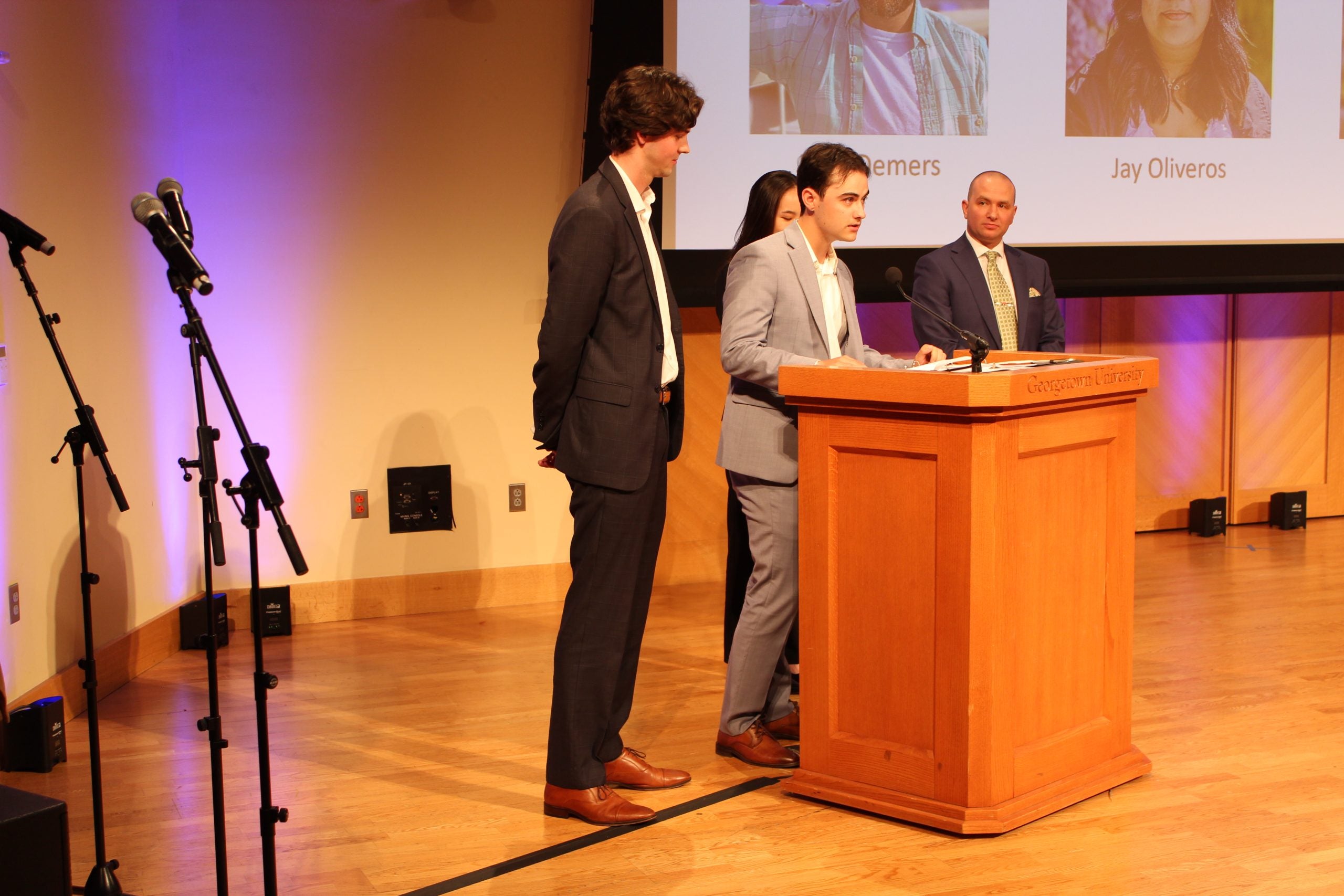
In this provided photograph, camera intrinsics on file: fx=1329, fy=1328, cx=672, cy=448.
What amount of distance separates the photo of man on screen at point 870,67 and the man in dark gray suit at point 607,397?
2210 millimetres

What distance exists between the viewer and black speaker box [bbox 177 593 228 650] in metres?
4.91

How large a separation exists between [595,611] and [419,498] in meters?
2.37

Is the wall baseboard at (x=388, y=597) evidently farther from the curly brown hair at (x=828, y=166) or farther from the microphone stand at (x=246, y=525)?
the curly brown hair at (x=828, y=166)

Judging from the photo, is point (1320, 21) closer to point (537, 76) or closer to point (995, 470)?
point (537, 76)

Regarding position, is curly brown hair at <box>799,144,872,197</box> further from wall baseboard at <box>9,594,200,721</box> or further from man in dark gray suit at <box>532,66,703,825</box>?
wall baseboard at <box>9,594,200,721</box>

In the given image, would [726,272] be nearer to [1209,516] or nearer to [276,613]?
[276,613]

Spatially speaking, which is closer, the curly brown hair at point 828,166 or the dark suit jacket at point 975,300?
the curly brown hair at point 828,166

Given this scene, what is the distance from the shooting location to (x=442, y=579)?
5.43 metres

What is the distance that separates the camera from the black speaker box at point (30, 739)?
3.60 metres

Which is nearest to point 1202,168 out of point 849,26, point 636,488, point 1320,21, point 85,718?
point 1320,21

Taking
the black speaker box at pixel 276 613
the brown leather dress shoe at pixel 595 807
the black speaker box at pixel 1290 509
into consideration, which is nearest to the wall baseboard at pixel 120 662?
the black speaker box at pixel 276 613

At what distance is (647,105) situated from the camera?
3049mm

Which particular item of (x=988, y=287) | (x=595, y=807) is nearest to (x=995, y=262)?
(x=988, y=287)

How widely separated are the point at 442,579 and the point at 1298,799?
3313 mm
